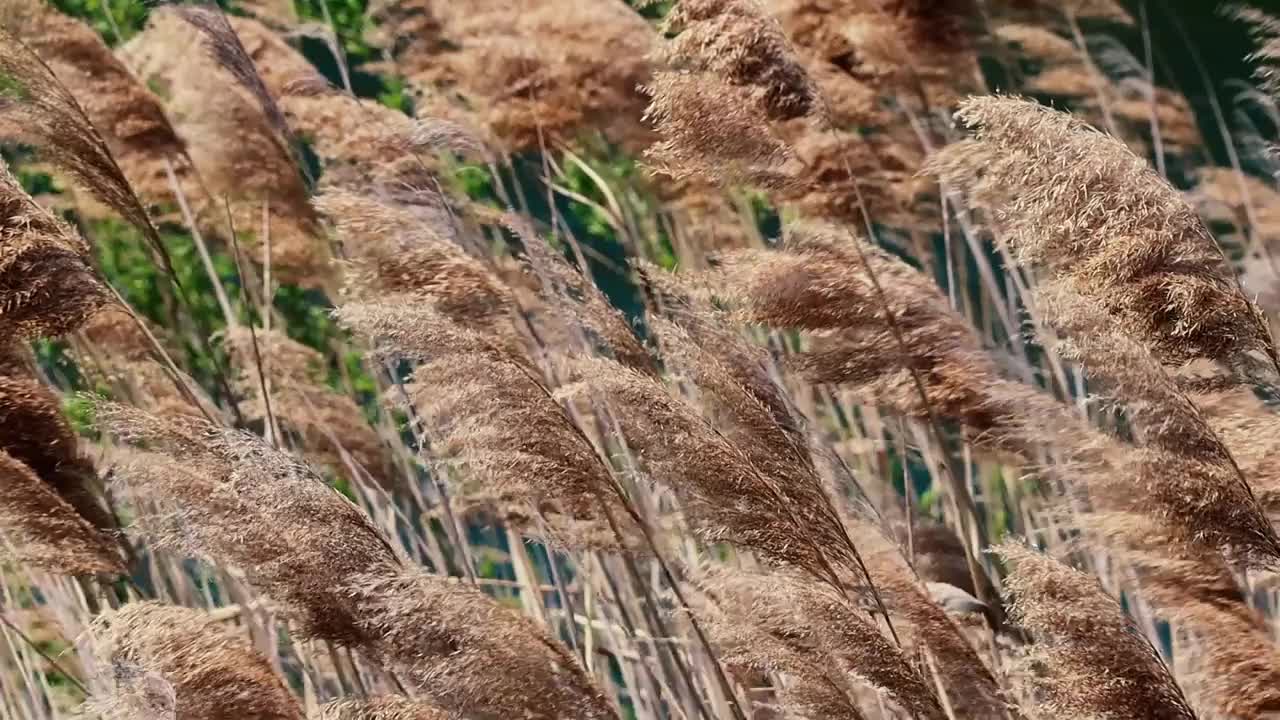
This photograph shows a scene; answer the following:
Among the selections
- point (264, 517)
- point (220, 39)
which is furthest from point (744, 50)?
point (220, 39)

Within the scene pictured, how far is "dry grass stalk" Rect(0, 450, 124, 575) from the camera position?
2.05 metres

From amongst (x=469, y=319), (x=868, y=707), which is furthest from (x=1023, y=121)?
(x=868, y=707)

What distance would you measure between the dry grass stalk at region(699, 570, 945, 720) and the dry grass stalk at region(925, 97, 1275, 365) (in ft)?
1.56

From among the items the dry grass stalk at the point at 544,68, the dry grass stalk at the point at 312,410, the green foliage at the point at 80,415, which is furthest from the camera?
the dry grass stalk at the point at 312,410

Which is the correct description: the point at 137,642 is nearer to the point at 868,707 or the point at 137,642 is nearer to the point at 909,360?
the point at 909,360

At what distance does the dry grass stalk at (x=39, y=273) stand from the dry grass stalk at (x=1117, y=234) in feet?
4.17

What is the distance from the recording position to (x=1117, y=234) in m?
1.50

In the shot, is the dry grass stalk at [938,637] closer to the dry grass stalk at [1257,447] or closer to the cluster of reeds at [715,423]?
the cluster of reeds at [715,423]

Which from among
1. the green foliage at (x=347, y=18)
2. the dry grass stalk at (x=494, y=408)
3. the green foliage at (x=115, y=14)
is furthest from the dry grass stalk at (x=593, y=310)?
the green foliage at (x=115, y=14)

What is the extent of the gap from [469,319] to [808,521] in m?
0.67

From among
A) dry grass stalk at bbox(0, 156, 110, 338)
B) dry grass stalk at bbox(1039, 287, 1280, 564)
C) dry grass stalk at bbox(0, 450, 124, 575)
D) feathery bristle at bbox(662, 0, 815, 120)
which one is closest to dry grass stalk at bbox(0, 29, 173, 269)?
dry grass stalk at bbox(0, 156, 110, 338)

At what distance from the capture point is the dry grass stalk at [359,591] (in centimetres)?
172

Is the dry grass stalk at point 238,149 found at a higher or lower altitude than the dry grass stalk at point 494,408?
higher

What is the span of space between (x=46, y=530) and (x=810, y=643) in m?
1.21
